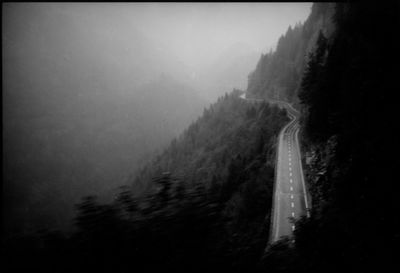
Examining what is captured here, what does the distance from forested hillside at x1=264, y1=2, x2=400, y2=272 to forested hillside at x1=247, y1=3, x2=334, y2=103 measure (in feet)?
91.9

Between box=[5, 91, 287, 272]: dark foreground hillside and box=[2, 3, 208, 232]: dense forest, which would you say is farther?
box=[2, 3, 208, 232]: dense forest

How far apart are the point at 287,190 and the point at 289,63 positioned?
46.5 meters

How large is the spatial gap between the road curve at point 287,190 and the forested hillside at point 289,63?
23749mm

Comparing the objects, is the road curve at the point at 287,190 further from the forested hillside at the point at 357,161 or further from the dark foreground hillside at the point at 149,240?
the dark foreground hillside at the point at 149,240

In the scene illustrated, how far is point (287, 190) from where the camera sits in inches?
Answer: 716

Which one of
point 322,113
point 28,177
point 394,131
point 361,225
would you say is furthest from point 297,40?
point 28,177

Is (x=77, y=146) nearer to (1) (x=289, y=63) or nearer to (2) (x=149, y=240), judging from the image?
(1) (x=289, y=63)

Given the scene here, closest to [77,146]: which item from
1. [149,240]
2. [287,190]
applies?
[287,190]

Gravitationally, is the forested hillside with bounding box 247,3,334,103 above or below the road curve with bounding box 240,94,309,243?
above

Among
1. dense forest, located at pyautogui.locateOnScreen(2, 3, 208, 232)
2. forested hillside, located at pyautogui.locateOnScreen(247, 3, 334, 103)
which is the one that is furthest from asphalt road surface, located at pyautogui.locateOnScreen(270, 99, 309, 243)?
dense forest, located at pyautogui.locateOnScreen(2, 3, 208, 232)

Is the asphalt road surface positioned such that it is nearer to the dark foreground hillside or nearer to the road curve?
the road curve

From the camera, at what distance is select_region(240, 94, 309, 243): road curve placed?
47.0 feet

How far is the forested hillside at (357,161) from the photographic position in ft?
14.5

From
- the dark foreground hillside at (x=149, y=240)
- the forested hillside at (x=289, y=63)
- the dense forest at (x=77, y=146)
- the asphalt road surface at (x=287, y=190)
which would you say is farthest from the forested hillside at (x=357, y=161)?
the dense forest at (x=77, y=146)
